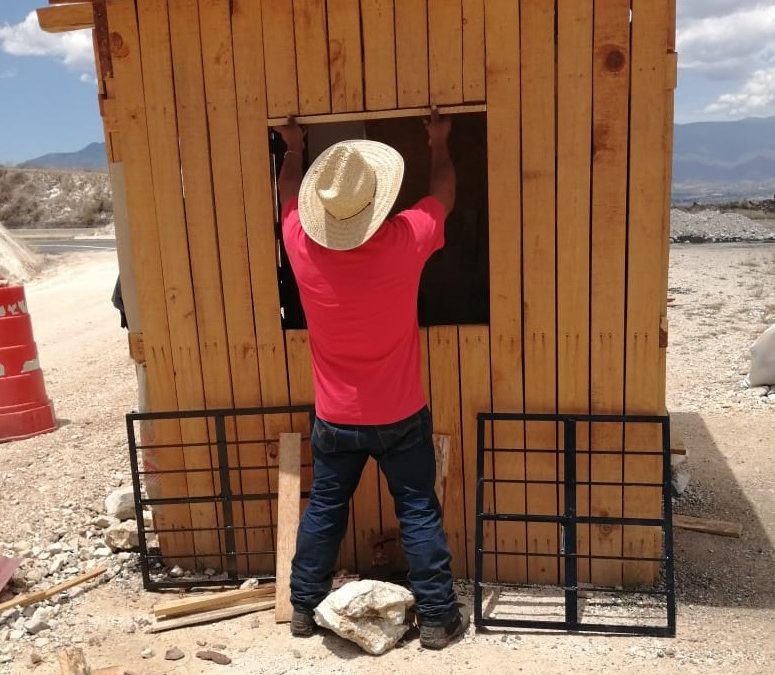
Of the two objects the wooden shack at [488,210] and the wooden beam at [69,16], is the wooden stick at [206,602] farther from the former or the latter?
the wooden beam at [69,16]

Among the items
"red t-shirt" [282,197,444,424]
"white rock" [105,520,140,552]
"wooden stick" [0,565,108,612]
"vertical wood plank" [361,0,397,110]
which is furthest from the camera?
"white rock" [105,520,140,552]

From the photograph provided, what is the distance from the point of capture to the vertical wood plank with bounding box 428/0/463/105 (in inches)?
150

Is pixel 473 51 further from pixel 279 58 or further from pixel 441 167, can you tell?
pixel 279 58

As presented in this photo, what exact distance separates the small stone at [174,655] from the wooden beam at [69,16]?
327 cm

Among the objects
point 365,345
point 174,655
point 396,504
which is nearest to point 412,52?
point 365,345

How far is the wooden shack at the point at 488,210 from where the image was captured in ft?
12.4

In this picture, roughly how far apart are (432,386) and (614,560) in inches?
55.5

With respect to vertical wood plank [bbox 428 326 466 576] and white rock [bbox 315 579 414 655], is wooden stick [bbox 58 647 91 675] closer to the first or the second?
white rock [bbox 315 579 414 655]

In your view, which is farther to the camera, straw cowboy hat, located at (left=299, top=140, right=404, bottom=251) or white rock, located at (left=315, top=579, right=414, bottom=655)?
white rock, located at (left=315, top=579, right=414, bottom=655)

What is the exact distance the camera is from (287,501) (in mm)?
4238

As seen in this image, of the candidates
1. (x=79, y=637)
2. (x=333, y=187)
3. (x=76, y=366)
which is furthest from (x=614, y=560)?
(x=76, y=366)

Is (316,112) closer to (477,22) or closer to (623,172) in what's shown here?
(477,22)

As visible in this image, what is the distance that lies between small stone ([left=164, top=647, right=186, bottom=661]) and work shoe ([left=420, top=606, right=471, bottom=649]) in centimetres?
119

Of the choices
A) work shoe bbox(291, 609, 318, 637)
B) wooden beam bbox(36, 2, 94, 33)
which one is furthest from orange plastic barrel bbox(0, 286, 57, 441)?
work shoe bbox(291, 609, 318, 637)
